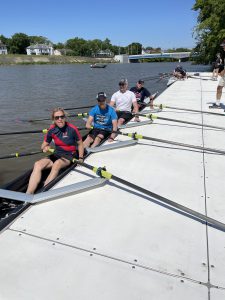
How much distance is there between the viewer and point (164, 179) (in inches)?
199

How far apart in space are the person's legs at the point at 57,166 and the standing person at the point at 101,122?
6.18ft

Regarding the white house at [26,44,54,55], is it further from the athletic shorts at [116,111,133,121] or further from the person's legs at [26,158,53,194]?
the person's legs at [26,158,53,194]

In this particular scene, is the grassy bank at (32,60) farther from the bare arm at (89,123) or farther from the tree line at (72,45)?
the bare arm at (89,123)

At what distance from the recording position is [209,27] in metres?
36.5

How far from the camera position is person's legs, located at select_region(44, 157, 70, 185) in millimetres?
5155

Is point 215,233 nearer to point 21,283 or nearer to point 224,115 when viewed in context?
point 21,283

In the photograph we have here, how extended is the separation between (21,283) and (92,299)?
0.73m

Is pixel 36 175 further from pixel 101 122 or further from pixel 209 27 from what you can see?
pixel 209 27

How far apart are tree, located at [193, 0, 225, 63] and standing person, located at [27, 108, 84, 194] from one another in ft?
110

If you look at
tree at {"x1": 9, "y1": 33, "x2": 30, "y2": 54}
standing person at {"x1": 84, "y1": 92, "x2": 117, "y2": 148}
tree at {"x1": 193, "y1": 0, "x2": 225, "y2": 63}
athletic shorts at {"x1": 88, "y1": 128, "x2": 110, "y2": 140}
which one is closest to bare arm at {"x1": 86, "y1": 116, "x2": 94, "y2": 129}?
standing person at {"x1": 84, "y1": 92, "x2": 117, "y2": 148}

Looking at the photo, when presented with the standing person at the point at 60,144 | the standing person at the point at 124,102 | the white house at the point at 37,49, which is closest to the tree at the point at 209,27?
the standing person at the point at 124,102

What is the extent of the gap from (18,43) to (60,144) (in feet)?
534

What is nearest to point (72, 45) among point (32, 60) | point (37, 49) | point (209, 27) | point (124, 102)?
point (37, 49)

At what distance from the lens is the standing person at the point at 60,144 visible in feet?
17.5
